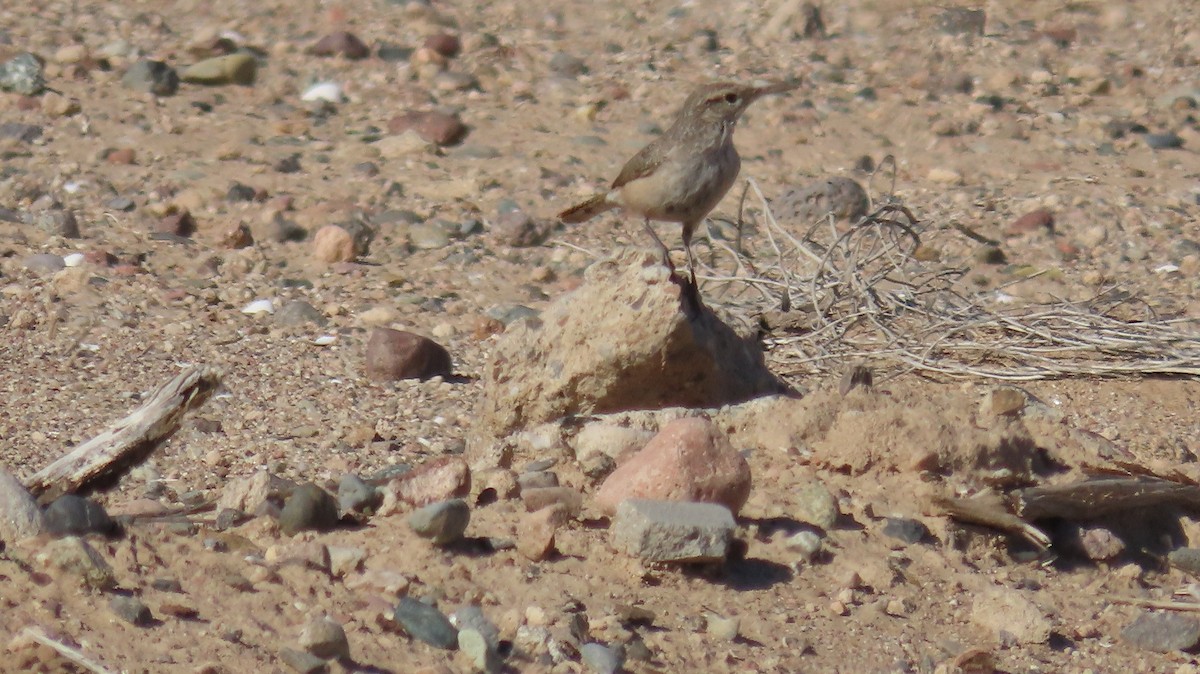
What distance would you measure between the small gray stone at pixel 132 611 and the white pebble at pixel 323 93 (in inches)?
247

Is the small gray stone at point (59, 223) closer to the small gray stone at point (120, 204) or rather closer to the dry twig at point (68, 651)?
the small gray stone at point (120, 204)

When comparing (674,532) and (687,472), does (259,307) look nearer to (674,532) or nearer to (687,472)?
(687,472)

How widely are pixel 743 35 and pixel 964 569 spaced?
7.00 meters

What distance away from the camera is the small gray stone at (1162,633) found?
3.60 meters

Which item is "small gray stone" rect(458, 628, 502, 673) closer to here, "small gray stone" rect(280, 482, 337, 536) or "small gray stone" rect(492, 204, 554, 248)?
"small gray stone" rect(280, 482, 337, 536)

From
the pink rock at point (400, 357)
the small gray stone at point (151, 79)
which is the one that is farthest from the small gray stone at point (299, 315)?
the small gray stone at point (151, 79)

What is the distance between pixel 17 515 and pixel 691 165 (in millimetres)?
2764

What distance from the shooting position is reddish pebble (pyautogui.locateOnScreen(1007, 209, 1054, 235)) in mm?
7605

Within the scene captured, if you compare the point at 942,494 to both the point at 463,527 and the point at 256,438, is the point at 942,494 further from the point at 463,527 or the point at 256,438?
the point at 256,438

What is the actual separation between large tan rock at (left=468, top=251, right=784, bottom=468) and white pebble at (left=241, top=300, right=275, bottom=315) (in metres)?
1.92

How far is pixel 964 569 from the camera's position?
3.84 meters

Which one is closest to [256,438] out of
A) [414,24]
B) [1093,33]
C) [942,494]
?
[942,494]

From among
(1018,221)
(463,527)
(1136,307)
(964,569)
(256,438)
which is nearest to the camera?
(463,527)

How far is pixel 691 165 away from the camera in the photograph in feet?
17.6
